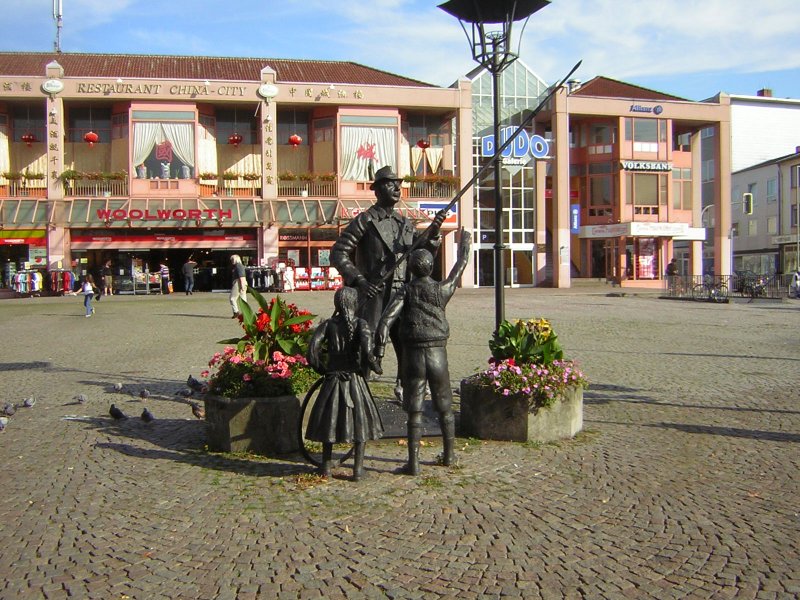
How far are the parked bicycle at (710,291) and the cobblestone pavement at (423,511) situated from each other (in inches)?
846

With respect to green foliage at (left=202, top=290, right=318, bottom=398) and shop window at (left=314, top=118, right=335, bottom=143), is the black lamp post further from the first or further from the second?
shop window at (left=314, top=118, right=335, bottom=143)

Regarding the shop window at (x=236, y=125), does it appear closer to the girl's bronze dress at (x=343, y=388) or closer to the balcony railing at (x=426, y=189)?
the balcony railing at (x=426, y=189)

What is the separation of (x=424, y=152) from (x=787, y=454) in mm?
35975

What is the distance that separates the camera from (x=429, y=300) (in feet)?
17.5

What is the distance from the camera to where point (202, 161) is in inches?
1503

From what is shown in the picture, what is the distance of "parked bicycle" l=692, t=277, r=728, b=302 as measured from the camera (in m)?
28.9

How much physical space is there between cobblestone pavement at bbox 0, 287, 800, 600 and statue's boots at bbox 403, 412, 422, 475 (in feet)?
0.38

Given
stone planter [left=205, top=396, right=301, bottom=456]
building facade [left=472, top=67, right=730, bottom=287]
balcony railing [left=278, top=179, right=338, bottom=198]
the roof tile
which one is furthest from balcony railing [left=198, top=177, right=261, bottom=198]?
stone planter [left=205, top=396, right=301, bottom=456]

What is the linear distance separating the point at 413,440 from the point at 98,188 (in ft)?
118

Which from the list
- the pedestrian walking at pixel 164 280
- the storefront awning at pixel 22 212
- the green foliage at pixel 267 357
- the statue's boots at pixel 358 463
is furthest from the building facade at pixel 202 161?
the statue's boots at pixel 358 463

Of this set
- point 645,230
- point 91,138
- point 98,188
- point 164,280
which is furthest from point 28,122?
point 645,230

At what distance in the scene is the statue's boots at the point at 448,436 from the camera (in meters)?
5.39

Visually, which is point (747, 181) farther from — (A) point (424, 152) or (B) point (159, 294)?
(B) point (159, 294)

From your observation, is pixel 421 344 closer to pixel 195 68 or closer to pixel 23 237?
pixel 23 237
